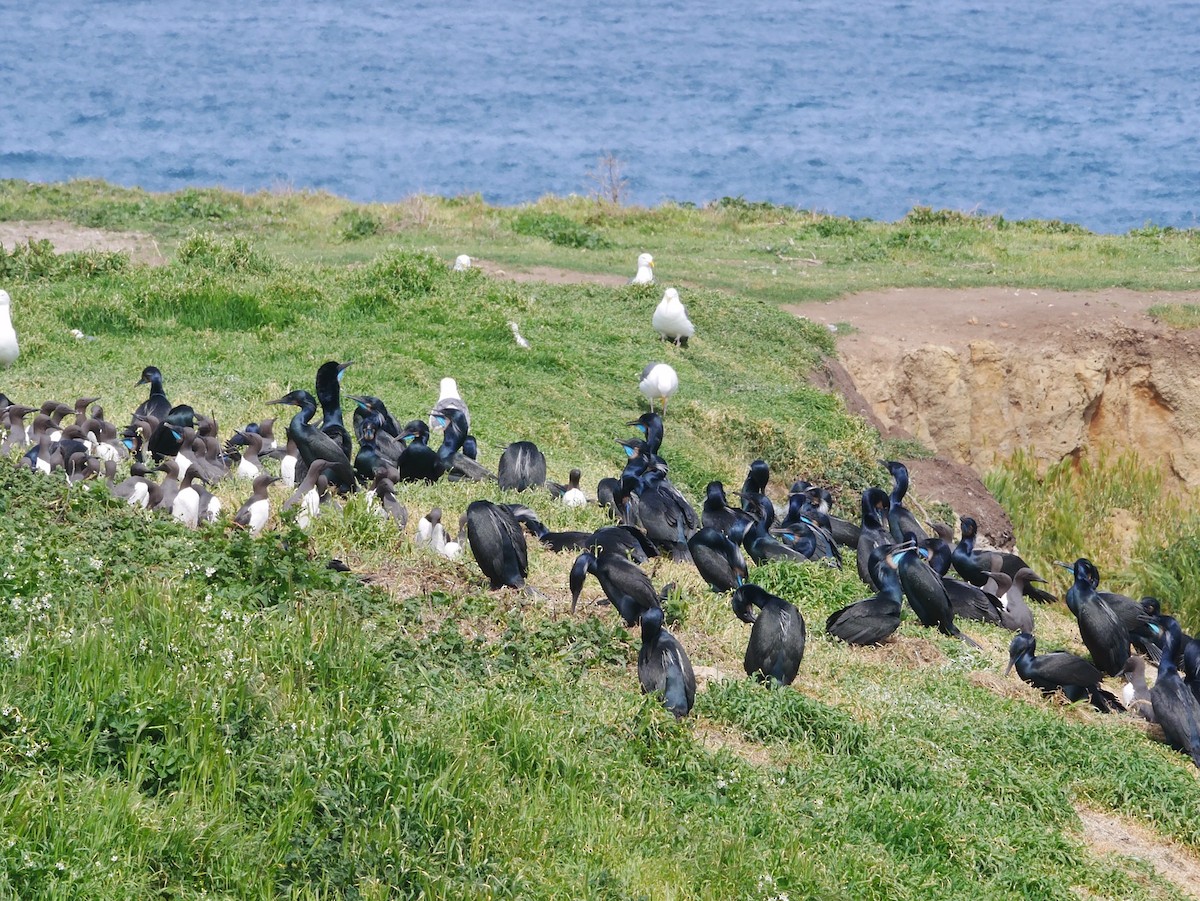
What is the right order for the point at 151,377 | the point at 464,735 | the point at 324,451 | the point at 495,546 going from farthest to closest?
the point at 151,377
the point at 324,451
the point at 495,546
the point at 464,735

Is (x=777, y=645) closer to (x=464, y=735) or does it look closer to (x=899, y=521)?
(x=464, y=735)

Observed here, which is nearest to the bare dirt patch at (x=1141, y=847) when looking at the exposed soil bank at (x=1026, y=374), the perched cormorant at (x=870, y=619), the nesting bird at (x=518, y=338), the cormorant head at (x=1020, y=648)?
the cormorant head at (x=1020, y=648)

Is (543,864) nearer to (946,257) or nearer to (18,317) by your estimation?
(18,317)

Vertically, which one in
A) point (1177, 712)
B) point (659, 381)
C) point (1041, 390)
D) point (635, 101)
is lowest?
point (635, 101)

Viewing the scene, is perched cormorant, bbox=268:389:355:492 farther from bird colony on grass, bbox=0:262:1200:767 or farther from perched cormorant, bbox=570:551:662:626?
perched cormorant, bbox=570:551:662:626

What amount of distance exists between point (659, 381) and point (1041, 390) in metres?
7.50

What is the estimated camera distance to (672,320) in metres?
17.9

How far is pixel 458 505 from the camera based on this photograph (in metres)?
11.0

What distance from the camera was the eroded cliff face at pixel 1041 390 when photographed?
1986cm

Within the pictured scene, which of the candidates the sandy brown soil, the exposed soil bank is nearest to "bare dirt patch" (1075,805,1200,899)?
the exposed soil bank

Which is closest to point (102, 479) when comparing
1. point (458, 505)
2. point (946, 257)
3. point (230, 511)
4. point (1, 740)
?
point (230, 511)

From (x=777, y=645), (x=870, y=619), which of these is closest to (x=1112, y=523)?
(x=870, y=619)

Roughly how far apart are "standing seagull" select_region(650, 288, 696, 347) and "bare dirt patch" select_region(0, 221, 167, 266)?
7209 mm

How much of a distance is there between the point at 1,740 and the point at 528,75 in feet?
251
